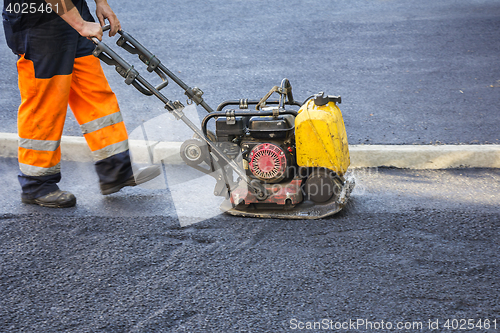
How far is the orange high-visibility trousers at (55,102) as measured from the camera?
3.13 metres

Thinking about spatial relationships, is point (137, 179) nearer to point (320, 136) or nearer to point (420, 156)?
point (320, 136)

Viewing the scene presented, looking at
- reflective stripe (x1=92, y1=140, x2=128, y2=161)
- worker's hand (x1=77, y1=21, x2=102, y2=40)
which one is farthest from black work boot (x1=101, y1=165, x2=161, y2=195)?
worker's hand (x1=77, y1=21, x2=102, y2=40)

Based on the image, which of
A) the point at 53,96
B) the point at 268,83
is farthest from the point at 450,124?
the point at 53,96

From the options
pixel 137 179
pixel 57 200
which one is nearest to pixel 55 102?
pixel 57 200

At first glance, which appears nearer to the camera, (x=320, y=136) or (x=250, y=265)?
(x=250, y=265)

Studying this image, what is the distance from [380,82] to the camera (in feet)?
18.7

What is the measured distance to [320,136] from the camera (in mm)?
2906

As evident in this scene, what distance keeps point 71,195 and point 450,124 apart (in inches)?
132

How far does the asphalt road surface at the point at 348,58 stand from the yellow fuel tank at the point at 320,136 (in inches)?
52.4

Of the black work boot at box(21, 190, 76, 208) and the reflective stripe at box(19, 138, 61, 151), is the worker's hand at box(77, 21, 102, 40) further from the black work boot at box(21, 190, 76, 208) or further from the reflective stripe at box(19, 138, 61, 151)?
the black work boot at box(21, 190, 76, 208)

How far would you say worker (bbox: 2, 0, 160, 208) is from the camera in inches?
122

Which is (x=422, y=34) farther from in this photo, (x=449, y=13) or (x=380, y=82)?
(x=380, y=82)

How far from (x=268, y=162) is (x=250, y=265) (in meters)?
0.72

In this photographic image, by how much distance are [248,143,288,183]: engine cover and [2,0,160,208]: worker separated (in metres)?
0.96
